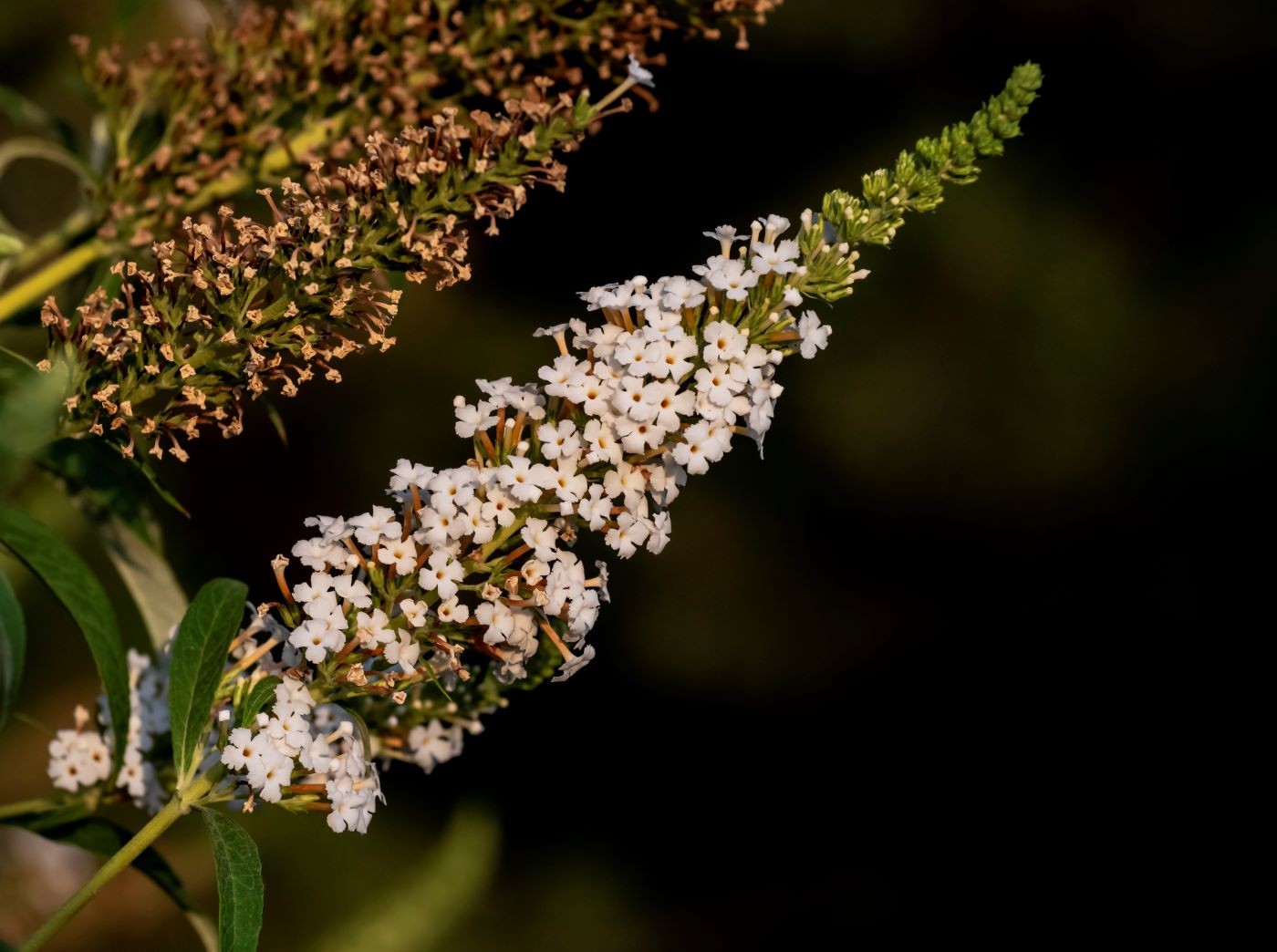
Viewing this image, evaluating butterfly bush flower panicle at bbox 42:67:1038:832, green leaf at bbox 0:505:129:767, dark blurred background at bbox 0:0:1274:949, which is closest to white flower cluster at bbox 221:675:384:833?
butterfly bush flower panicle at bbox 42:67:1038:832

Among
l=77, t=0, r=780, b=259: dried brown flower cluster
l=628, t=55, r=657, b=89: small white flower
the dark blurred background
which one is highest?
l=77, t=0, r=780, b=259: dried brown flower cluster

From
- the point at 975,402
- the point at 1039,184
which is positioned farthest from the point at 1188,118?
the point at 975,402

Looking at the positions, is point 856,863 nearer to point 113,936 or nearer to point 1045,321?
point 1045,321

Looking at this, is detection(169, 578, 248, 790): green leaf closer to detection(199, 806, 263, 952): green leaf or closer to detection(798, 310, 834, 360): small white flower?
detection(199, 806, 263, 952): green leaf

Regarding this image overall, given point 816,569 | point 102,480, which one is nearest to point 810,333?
point 102,480

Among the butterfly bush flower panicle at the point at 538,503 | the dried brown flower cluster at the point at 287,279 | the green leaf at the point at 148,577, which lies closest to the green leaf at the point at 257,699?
the butterfly bush flower panicle at the point at 538,503

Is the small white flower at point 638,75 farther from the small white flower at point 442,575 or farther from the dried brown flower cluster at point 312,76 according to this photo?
the small white flower at point 442,575

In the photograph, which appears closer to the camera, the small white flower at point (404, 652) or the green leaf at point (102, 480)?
the small white flower at point (404, 652)
